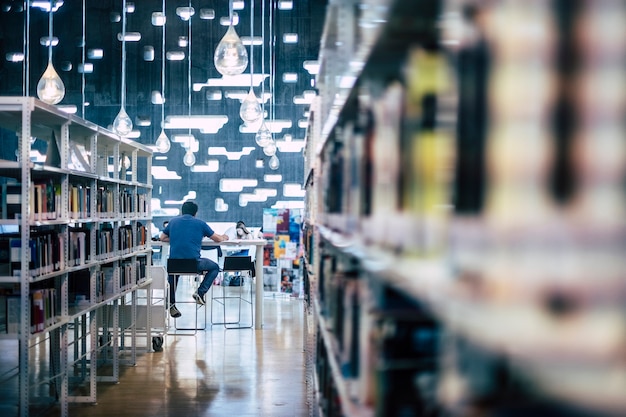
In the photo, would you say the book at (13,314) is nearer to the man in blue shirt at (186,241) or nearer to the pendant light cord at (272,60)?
the man in blue shirt at (186,241)

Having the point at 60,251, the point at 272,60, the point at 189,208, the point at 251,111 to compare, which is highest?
the point at 272,60

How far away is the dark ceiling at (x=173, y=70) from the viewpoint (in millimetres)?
12703

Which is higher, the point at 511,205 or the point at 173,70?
the point at 173,70

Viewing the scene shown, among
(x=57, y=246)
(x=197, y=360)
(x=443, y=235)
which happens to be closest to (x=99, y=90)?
(x=197, y=360)

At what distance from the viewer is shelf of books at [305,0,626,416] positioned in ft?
1.60

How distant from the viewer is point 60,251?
14.6 ft

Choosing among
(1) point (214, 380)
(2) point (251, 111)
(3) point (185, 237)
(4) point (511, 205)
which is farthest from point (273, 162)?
(4) point (511, 205)

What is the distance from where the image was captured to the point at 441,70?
1021 millimetres

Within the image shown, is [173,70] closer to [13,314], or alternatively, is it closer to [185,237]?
[185,237]

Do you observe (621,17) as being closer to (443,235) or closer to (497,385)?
(497,385)

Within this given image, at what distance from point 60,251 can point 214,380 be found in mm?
1909

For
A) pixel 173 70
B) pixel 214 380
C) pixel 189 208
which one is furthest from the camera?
pixel 173 70

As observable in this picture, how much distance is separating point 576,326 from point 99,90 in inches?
524

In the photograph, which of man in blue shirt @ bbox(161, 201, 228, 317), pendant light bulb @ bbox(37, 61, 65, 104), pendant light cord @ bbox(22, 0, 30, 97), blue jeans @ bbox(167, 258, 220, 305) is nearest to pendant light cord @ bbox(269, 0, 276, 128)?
pendant light cord @ bbox(22, 0, 30, 97)
